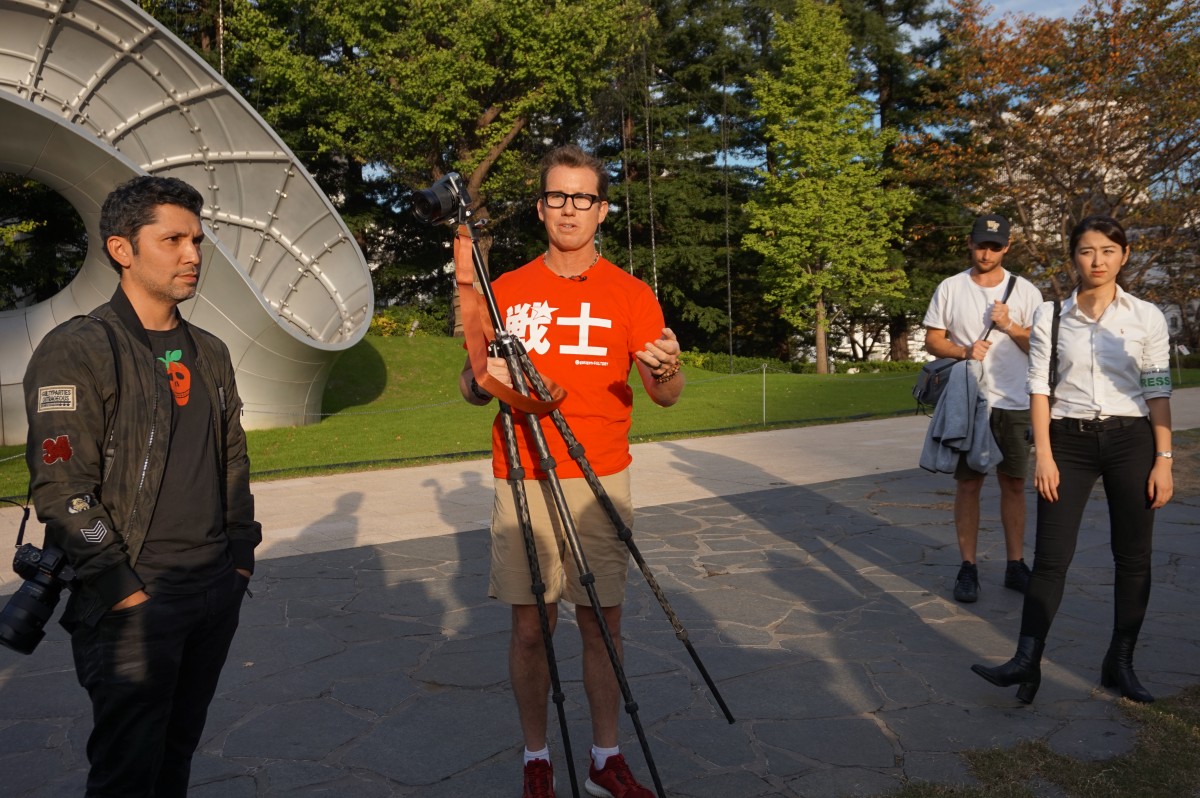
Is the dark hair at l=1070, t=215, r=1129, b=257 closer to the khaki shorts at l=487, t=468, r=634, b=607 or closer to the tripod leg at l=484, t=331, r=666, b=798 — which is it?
the khaki shorts at l=487, t=468, r=634, b=607

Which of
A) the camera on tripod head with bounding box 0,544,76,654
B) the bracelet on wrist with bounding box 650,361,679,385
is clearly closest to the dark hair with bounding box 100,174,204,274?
the camera on tripod head with bounding box 0,544,76,654

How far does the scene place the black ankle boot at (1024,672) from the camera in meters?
4.15

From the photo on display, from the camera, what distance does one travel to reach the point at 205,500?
268 cm

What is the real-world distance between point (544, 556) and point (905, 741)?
1.60 metres

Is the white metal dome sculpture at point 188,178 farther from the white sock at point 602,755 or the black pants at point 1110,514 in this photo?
the black pants at point 1110,514

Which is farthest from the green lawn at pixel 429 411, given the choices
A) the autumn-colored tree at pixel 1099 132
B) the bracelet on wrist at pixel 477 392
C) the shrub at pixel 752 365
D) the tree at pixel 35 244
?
the bracelet on wrist at pixel 477 392

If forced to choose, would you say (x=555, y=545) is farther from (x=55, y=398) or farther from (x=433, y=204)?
(x=55, y=398)

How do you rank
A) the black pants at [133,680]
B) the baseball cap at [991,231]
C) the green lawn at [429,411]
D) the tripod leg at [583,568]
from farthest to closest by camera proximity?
the green lawn at [429,411] < the baseball cap at [991,231] < the tripod leg at [583,568] < the black pants at [133,680]

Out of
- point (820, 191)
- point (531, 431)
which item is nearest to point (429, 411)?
point (531, 431)

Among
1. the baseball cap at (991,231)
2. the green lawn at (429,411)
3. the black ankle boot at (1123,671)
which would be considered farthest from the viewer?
the green lawn at (429,411)

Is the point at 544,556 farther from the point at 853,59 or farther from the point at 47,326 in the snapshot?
the point at 853,59

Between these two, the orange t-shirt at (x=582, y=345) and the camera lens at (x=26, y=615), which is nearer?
the camera lens at (x=26, y=615)

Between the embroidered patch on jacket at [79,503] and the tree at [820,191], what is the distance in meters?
35.2

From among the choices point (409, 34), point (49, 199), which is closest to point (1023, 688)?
point (49, 199)
